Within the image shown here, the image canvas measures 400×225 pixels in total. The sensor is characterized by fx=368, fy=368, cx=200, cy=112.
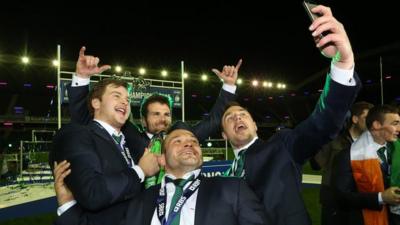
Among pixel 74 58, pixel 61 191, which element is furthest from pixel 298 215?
pixel 74 58

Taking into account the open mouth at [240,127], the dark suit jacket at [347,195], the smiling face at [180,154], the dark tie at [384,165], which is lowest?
the dark suit jacket at [347,195]

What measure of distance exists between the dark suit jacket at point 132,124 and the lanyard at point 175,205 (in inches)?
42.9

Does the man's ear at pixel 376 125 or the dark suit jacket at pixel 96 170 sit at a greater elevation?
the man's ear at pixel 376 125

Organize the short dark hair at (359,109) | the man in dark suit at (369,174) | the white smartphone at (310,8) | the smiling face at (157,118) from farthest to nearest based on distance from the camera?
the short dark hair at (359,109) → the smiling face at (157,118) → the man in dark suit at (369,174) → the white smartphone at (310,8)

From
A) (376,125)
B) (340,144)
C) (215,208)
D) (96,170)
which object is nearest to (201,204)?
(215,208)

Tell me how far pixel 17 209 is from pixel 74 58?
1120 inches

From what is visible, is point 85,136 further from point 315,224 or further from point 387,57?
point 387,57

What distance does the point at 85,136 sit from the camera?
2.32 metres

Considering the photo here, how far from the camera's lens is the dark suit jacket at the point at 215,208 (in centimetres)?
216

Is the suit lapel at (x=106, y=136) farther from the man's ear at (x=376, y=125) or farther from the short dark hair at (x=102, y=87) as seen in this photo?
the man's ear at (x=376, y=125)

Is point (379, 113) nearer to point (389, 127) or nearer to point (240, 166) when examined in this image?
point (389, 127)

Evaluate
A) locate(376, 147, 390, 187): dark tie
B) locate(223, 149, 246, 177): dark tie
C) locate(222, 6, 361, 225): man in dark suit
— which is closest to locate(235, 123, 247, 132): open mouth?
locate(222, 6, 361, 225): man in dark suit

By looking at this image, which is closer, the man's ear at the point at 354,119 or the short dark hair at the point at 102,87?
the short dark hair at the point at 102,87

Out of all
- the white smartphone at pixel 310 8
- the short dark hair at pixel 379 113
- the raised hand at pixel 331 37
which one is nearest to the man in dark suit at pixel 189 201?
the raised hand at pixel 331 37
